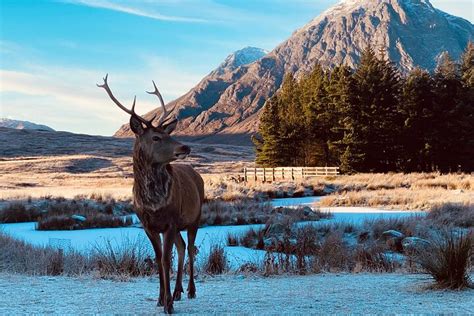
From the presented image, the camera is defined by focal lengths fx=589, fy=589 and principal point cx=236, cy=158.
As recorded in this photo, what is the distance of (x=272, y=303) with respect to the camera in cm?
739

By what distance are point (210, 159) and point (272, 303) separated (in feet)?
372

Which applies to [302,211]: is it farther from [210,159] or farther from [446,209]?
[210,159]

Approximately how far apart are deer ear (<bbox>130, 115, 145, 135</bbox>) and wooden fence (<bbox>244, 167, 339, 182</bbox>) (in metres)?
38.3

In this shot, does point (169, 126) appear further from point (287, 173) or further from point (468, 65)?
point (468, 65)

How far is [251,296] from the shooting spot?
7.93m

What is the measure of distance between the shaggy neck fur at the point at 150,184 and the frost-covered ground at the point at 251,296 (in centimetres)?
130

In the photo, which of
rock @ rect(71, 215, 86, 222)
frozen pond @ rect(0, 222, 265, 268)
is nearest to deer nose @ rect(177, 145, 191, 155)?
frozen pond @ rect(0, 222, 265, 268)

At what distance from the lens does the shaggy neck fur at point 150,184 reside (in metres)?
7.08

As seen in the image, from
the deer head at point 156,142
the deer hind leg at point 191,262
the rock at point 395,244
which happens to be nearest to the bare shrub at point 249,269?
the deer hind leg at point 191,262

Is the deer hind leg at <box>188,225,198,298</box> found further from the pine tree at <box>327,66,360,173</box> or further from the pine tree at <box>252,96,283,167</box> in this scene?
the pine tree at <box>252,96,283,167</box>


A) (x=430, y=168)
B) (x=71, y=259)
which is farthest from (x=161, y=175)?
(x=430, y=168)

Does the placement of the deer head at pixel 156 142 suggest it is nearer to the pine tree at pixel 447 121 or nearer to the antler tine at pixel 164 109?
the antler tine at pixel 164 109

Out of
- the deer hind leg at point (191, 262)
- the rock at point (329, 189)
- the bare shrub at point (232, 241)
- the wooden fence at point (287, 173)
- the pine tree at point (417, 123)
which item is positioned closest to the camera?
the deer hind leg at point (191, 262)

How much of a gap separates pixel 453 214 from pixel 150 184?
15.9 m
